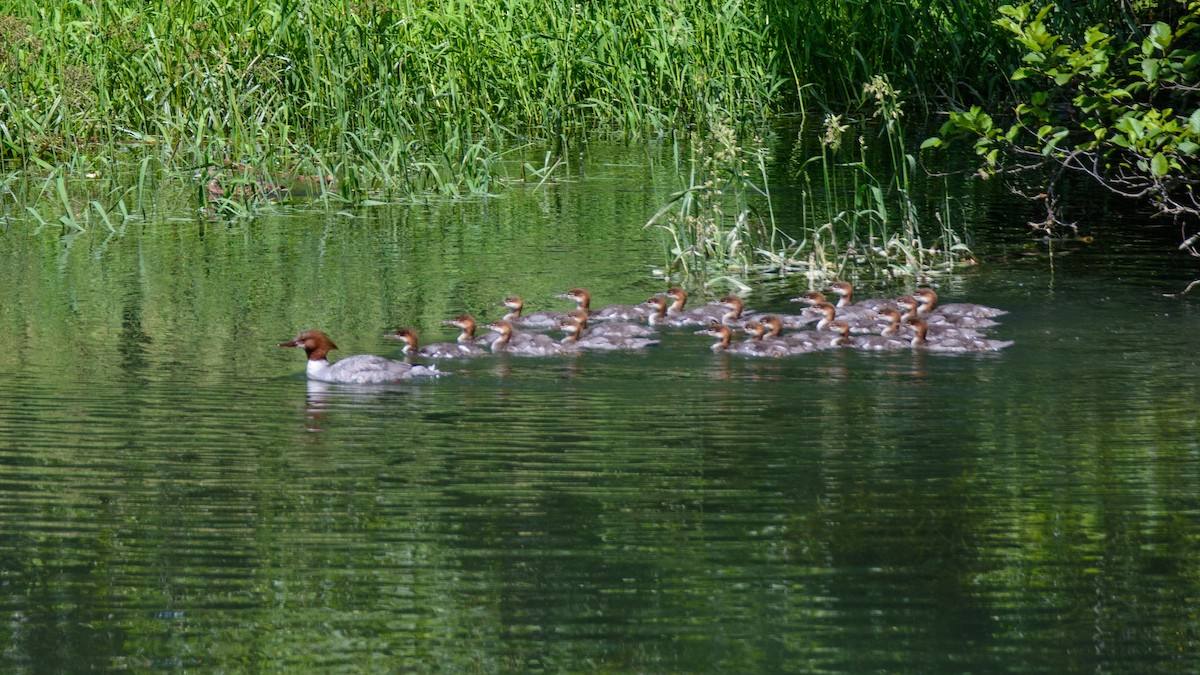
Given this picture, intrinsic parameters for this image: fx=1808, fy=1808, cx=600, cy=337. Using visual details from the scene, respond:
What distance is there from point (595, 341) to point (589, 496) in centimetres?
293

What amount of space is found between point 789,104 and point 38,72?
7412 millimetres

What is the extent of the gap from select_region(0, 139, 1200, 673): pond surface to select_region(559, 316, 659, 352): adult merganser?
0.47 ft

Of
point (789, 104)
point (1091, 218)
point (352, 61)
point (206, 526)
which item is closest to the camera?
point (206, 526)

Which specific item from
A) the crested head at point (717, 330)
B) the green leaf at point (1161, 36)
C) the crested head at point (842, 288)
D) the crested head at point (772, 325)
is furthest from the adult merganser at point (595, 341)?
the green leaf at point (1161, 36)

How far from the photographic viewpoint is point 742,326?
9.27m

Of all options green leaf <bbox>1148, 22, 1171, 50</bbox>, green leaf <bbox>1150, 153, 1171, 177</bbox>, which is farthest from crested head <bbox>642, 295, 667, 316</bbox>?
green leaf <bbox>1148, 22, 1171, 50</bbox>

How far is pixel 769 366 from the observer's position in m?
8.48

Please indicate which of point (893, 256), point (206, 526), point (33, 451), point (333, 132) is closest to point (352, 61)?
point (333, 132)

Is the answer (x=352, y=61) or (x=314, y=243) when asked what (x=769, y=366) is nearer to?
(x=314, y=243)

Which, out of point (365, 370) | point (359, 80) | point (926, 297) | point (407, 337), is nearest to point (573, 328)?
point (407, 337)

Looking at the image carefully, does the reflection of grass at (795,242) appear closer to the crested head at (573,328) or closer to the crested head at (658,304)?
the crested head at (658,304)

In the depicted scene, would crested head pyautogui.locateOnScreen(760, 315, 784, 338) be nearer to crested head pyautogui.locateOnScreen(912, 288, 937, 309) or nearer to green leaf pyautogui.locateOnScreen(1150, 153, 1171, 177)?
crested head pyautogui.locateOnScreen(912, 288, 937, 309)

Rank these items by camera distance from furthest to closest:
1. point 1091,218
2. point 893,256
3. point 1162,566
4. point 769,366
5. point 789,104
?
1. point 789,104
2. point 1091,218
3. point 893,256
4. point 769,366
5. point 1162,566

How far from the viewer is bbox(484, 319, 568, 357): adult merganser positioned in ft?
29.0
